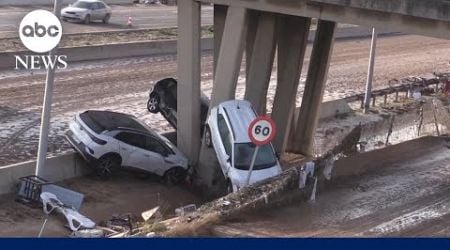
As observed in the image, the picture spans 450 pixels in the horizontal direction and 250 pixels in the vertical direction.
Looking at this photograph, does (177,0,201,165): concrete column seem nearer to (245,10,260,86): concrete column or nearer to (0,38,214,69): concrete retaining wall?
(245,10,260,86): concrete column

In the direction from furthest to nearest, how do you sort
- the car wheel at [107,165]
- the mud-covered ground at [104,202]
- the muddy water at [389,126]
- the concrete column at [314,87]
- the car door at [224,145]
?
the muddy water at [389,126]
the concrete column at [314,87]
the car wheel at [107,165]
the car door at [224,145]
the mud-covered ground at [104,202]

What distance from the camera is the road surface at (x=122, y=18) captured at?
38.9 m

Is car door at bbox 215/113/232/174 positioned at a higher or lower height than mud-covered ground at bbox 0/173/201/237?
higher

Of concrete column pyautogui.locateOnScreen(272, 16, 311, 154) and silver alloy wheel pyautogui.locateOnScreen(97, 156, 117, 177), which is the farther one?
→ concrete column pyautogui.locateOnScreen(272, 16, 311, 154)

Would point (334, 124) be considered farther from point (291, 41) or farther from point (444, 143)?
point (291, 41)

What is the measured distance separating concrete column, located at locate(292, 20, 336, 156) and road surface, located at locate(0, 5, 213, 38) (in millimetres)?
16726

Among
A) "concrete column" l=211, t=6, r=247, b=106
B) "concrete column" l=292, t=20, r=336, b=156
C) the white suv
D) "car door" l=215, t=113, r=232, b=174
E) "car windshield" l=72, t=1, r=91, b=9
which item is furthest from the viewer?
"car windshield" l=72, t=1, r=91, b=9

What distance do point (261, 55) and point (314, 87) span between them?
300 centimetres

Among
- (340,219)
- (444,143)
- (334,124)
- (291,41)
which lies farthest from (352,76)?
(340,219)

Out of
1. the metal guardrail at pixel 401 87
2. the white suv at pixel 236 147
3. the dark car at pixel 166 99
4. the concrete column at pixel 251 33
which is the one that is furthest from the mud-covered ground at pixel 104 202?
the metal guardrail at pixel 401 87

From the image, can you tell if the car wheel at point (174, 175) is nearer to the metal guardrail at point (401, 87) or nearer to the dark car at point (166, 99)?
the dark car at point (166, 99)

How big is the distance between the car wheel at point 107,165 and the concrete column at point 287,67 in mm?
4977

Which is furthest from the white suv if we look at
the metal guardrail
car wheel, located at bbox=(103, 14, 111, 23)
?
car wheel, located at bbox=(103, 14, 111, 23)

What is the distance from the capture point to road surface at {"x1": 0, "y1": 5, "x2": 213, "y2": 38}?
38.9 metres
